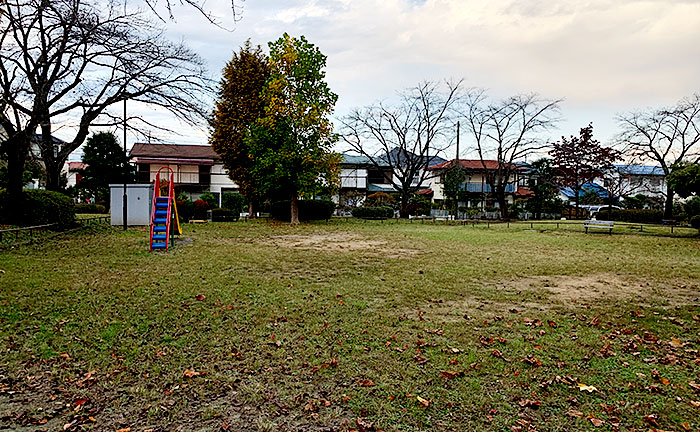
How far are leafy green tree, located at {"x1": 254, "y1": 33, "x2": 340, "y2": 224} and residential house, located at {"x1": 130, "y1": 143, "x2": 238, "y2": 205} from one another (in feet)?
50.1

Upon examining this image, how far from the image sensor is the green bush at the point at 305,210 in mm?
23891

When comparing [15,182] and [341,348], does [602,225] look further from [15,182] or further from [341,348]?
[15,182]

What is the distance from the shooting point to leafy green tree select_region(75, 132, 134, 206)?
3048 centimetres

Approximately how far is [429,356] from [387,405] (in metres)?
1.06

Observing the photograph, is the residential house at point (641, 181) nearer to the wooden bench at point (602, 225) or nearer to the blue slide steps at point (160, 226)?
the wooden bench at point (602, 225)

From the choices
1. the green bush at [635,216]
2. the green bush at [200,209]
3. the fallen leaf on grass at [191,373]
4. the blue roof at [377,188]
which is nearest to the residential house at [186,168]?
the green bush at [200,209]

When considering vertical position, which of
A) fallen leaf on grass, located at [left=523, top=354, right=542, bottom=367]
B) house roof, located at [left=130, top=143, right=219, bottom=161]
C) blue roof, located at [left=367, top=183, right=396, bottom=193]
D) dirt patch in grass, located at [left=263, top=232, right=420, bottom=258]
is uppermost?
house roof, located at [left=130, top=143, right=219, bottom=161]

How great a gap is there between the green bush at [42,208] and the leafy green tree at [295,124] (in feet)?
26.7

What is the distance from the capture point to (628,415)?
311 cm

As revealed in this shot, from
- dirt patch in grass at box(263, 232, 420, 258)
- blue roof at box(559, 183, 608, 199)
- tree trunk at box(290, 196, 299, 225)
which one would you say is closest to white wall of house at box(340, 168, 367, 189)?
blue roof at box(559, 183, 608, 199)

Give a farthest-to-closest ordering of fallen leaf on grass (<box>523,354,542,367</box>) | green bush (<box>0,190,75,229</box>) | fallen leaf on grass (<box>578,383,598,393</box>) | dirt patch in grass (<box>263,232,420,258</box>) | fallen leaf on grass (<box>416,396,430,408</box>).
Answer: green bush (<box>0,190,75,229</box>)
dirt patch in grass (<box>263,232,420,258</box>)
fallen leaf on grass (<box>523,354,542,367</box>)
fallen leaf on grass (<box>578,383,598,393</box>)
fallen leaf on grass (<box>416,396,430,408</box>)

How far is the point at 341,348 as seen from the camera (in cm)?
439

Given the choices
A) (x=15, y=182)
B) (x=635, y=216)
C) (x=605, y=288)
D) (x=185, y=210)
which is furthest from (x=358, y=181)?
(x=605, y=288)

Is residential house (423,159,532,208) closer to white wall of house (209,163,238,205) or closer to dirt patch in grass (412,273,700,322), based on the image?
white wall of house (209,163,238,205)
